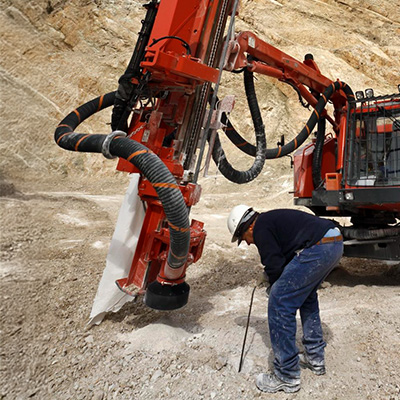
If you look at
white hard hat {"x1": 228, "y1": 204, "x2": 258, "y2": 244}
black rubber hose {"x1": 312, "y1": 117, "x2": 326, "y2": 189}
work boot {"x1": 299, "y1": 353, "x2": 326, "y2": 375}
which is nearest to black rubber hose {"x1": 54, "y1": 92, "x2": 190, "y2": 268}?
white hard hat {"x1": 228, "y1": 204, "x2": 258, "y2": 244}

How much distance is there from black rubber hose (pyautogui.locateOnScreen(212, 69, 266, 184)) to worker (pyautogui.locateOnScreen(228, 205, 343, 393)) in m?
1.15

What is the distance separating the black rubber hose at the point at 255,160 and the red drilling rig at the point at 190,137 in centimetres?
1

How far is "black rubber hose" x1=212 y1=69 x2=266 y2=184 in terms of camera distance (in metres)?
3.72

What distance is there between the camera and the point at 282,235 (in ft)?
8.59

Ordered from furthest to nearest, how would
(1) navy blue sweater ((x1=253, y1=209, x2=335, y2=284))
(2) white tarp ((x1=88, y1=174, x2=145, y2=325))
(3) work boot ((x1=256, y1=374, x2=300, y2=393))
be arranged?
(2) white tarp ((x1=88, y1=174, x2=145, y2=325)) < (1) navy blue sweater ((x1=253, y1=209, x2=335, y2=284)) < (3) work boot ((x1=256, y1=374, x2=300, y2=393))

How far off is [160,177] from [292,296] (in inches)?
47.8

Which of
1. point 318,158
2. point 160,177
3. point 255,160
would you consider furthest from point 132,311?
point 318,158

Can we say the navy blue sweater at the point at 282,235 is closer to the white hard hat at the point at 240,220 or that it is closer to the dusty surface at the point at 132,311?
the white hard hat at the point at 240,220

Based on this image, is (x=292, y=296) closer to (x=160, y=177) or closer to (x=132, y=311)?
(x=160, y=177)

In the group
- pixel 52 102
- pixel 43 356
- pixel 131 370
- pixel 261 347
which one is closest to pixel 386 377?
pixel 261 347

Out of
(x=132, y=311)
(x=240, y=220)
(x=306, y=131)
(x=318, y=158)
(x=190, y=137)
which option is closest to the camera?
(x=240, y=220)

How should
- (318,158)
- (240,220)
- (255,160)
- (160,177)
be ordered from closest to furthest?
(160,177) → (240,220) → (255,160) → (318,158)

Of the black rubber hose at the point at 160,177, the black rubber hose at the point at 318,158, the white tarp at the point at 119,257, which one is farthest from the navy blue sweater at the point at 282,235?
the black rubber hose at the point at 318,158

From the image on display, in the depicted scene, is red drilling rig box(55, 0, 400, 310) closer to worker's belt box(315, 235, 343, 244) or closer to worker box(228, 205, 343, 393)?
worker box(228, 205, 343, 393)
